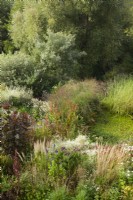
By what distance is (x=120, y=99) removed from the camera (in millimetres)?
9445

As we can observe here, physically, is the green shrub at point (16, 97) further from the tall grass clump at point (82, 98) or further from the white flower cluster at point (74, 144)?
the white flower cluster at point (74, 144)

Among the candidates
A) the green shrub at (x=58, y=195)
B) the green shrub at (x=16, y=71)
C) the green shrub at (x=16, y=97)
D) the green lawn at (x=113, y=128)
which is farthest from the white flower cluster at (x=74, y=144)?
the green shrub at (x=16, y=71)

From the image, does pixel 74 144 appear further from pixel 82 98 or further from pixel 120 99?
pixel 120 99

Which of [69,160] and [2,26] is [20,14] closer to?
[2,26]

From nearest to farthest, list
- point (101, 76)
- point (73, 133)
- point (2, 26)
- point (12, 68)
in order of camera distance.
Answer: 1. point (73, 133)
2. point (12, 68)
3. point (101, 76)
4. point (2, 26)

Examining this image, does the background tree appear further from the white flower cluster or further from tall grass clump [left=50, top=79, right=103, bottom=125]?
the white flower cluster

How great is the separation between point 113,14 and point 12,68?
5025 millimetres

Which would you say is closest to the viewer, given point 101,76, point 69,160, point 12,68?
point 69,160

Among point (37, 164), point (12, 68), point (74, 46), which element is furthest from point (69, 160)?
point (74, 46)

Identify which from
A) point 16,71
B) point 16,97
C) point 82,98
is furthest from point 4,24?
point 82,98

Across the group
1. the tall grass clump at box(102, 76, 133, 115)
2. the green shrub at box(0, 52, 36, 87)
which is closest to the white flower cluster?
the tall grass clump at box(102, 76, 133, 115)

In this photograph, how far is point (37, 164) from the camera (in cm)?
530

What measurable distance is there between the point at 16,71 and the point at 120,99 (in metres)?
3.69

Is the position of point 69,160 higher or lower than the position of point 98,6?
lower
